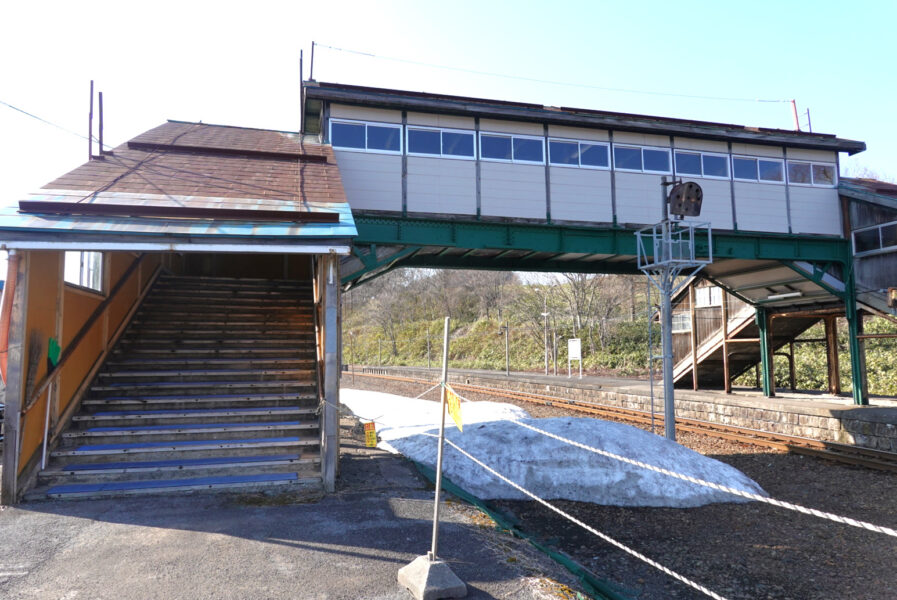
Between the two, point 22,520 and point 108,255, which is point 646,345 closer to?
point 108,255

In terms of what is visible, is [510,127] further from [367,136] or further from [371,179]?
[371,179]

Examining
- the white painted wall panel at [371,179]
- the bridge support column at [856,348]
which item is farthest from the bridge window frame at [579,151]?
the bridge support column at [856,348]

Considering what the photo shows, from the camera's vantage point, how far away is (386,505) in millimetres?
6480

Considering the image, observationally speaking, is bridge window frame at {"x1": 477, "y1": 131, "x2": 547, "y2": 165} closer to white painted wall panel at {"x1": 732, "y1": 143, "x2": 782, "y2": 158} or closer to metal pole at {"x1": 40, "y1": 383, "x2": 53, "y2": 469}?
white painted wall panel at {"x1": 732, "y1": 143, "x2": 782, "y2": 158}

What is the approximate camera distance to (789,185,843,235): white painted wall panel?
1652 cm

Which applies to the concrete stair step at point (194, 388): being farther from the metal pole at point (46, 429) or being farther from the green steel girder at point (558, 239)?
the green steel girder at point (558, 239)

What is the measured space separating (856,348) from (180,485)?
1849cm

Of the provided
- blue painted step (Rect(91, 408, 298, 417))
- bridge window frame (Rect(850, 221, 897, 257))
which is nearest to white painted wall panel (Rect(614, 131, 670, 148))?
bridge window frame (Rect(850, 221, 897, 257))

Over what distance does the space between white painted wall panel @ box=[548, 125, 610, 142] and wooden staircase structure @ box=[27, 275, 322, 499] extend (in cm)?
844

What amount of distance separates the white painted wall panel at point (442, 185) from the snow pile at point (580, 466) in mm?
6033

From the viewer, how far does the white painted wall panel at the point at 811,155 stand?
16734mm

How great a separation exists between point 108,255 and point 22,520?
5.20 m

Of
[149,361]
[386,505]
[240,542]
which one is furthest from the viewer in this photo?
[149,361]

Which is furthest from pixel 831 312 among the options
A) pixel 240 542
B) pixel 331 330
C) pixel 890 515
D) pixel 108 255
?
pixel 108 255
